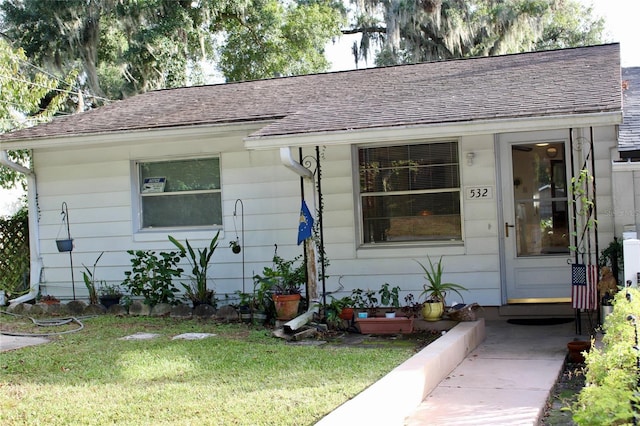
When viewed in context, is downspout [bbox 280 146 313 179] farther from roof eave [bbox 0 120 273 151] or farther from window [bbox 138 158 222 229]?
window [bbox 138 158 222 229]

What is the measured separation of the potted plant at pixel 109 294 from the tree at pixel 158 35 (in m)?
9.38

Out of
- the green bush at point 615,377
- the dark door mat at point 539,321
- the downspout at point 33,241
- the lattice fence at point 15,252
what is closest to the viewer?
the green bush at point 615,377

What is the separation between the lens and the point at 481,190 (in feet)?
31.6

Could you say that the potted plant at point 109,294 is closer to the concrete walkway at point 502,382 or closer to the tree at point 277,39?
the concrete walkway at point 502,382

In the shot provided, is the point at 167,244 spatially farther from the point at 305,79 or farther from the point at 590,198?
the point at 590,198

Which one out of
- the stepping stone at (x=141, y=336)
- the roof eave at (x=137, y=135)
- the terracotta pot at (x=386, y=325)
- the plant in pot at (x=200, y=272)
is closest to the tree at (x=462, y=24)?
the roof eave at (x=137, y=135)

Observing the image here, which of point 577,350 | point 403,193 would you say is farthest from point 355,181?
point 577,350

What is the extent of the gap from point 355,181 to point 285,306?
6.98 feet

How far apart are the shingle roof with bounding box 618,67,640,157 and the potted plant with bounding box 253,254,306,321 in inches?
162

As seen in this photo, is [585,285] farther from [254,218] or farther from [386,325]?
[254,218]

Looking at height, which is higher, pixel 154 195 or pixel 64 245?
pixel 154 195

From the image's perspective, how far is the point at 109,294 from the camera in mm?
10906

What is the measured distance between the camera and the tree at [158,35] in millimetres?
20797

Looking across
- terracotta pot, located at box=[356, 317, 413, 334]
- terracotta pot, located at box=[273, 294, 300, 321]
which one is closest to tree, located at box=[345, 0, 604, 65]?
terracotta pot, located at box=[273, 294, 300, 321]
